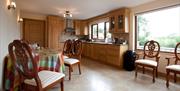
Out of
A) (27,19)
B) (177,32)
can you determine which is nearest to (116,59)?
(177,32)

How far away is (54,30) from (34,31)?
0.89 m

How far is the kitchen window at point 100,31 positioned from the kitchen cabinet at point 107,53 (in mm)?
685

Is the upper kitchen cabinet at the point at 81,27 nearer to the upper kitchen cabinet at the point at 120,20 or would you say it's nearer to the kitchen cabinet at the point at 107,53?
the kitchen cabinet at the point at 107,53

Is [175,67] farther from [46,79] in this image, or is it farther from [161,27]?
[46,79]

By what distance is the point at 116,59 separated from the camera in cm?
466

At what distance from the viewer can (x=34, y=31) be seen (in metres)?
6.43

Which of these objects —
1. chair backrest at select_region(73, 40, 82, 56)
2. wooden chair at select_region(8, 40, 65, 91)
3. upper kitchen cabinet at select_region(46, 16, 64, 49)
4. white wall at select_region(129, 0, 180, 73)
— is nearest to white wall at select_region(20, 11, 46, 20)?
upper kitchen cabinet at select_region(46, 16, 64, 49)

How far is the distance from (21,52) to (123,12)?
372cm

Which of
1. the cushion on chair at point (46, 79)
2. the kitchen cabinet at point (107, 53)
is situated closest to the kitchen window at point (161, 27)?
the kitchen cabinet at point (107, 53)

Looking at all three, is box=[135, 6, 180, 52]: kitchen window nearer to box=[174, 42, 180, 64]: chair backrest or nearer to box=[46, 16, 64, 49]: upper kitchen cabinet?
box=[174, 42, 180, 64]: chair backrest

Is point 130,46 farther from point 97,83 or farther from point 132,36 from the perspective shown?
point 97,83

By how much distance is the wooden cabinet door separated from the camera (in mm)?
6230

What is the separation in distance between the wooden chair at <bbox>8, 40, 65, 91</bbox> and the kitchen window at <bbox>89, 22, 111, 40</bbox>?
453cm

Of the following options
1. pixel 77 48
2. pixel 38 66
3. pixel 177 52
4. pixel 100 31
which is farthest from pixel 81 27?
pixel 38 66
